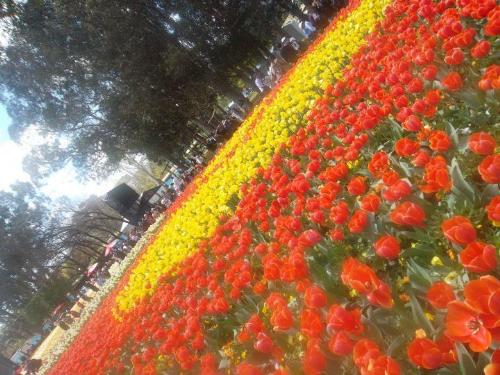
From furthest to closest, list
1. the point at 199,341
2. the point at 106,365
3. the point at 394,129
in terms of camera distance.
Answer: the point at 106,365 < the point at 394,129 < the point at 199,341

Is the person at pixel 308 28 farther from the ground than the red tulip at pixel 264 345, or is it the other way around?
the red tulip at pixel 264 345

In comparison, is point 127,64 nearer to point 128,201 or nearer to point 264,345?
point 128,201

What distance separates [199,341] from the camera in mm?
4801

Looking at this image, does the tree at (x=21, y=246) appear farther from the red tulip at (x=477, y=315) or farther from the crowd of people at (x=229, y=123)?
the red tulip at (x=477, y=315)

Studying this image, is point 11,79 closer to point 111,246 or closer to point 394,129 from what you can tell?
point 111,246

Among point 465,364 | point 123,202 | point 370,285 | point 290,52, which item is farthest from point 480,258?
point 123,202

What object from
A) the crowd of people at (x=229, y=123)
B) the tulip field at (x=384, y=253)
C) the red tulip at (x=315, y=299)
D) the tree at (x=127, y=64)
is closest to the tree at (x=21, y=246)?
the crowd of people at (x=229, y=123)

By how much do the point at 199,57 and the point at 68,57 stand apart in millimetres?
7408

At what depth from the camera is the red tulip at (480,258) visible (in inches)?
83.9

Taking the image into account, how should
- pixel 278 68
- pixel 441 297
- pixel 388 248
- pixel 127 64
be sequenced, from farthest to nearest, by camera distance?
1. pixel 127 64
2. pixel 278 68
3. pixel 388 248
4. pixel 441 297

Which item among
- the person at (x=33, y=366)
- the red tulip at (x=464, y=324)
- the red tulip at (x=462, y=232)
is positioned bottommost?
the person at (x=33, y=366)

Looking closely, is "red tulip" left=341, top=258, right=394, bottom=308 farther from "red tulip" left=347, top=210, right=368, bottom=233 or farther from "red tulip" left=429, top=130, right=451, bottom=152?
"red tulip" left=429, top=130, right=451, bottom=152

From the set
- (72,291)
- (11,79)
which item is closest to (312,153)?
(11,79)

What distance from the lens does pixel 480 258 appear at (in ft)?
7.06
